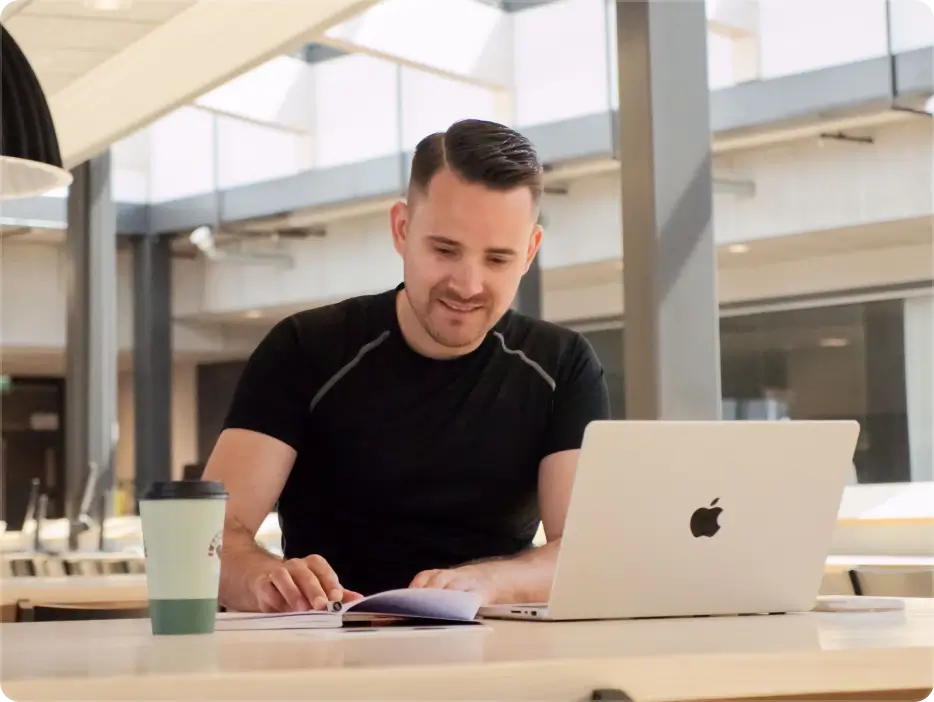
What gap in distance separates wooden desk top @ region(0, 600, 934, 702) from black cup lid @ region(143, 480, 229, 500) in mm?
145

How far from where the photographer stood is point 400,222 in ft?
8.05

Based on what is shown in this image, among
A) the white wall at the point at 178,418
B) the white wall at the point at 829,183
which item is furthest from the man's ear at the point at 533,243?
the white wall at the point at 178,418

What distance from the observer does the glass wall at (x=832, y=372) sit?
29.1ft

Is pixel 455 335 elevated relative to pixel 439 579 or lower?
elevated

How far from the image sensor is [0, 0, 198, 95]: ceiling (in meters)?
6.72

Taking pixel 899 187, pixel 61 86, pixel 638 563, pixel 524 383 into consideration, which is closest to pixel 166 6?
pixel 61 86

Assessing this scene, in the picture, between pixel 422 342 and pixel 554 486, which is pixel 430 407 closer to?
pixel 422 342

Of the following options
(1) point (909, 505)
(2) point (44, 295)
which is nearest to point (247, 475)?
(1) point (909, 505)

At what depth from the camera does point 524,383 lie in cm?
244

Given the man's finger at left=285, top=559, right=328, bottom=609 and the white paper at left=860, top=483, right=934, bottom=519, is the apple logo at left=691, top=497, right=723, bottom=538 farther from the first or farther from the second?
the white paper at left=860, top=483, right=934, bottom=519

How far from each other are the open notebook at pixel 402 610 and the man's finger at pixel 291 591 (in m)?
0.19

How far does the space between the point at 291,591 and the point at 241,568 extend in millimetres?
232

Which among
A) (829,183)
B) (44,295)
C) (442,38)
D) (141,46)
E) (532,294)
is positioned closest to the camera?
(141,46)

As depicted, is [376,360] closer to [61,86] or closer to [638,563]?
[638,563]
